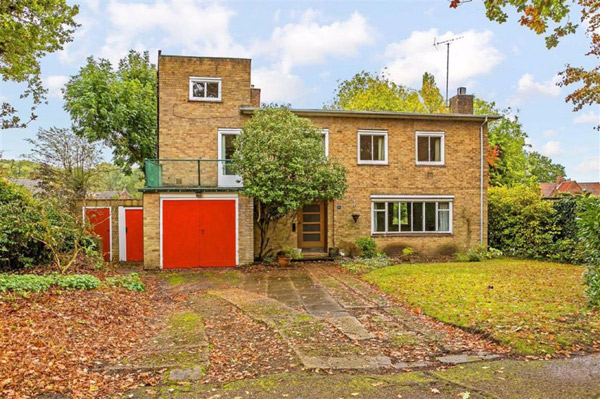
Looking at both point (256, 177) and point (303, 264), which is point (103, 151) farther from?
point (303, 264)

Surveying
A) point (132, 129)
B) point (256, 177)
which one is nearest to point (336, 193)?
point (256, 177)

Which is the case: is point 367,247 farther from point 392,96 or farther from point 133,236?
point 392,96

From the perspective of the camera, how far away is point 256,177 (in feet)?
43.3

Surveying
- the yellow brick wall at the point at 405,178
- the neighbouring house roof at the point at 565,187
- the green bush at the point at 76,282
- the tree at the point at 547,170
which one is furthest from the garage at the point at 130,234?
the tree at the point at 547,170

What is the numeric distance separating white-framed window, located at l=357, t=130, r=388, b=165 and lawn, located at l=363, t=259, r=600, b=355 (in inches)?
191

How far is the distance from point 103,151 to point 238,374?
1872 cm

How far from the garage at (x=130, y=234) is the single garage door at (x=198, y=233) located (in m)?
3.28

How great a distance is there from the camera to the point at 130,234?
16.8 metres

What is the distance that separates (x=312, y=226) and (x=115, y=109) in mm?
12891

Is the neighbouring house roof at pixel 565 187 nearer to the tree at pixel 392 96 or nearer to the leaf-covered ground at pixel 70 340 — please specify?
the tree at pixel 392 96

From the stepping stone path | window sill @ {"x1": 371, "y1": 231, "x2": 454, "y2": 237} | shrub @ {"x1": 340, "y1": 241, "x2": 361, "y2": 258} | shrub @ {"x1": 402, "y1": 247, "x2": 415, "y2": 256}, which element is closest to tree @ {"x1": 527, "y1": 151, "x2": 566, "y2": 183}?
window sill @ {"x1": 371, "y1": 231, "x2": 454, "y2": 237}

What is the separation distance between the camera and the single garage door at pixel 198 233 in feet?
46.5

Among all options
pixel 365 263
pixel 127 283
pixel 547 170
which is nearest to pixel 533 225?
pixel 365 263

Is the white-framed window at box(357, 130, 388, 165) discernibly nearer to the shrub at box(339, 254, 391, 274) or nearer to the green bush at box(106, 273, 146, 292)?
the shrub at box(339, 254, 391, 274)
